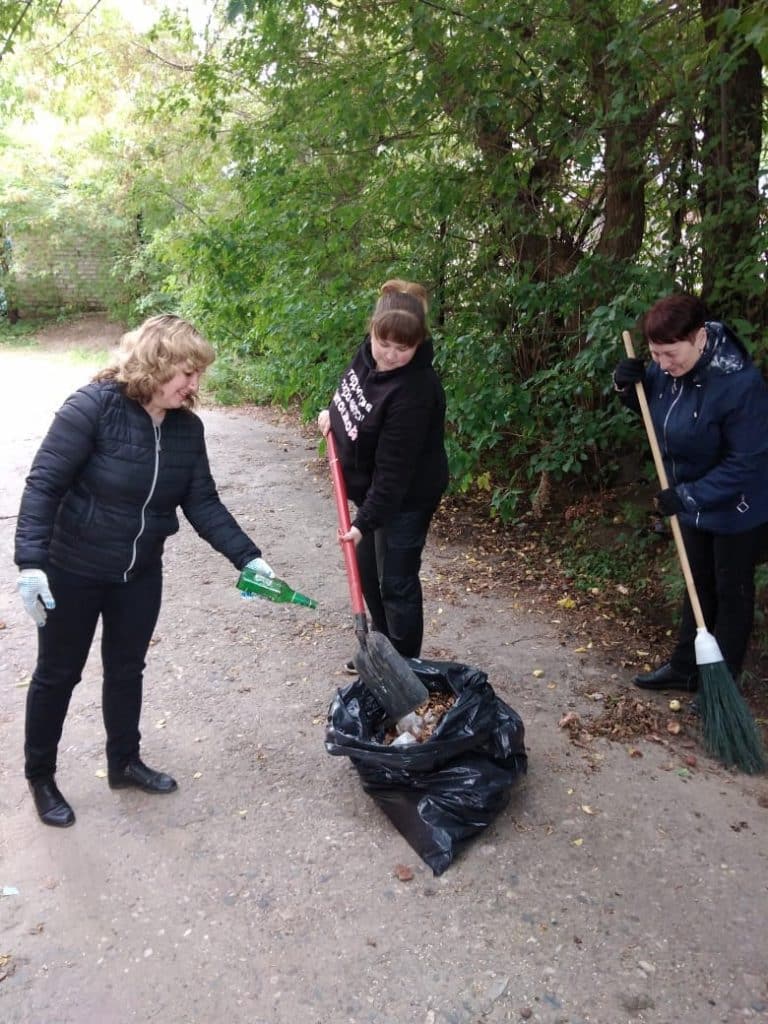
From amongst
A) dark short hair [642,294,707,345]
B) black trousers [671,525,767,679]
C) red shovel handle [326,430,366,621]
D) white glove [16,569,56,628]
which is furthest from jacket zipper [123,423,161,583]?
black trousers [671,525,767,679]

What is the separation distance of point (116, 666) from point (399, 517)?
1.19 metres

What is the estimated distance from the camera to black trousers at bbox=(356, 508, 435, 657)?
10.3ft

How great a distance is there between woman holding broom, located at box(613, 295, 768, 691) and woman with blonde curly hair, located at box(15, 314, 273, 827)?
1669 mm

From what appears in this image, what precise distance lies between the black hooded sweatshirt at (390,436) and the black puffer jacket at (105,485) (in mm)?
669

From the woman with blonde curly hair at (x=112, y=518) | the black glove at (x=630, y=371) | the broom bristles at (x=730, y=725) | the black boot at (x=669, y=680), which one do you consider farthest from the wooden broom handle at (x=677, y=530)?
the woman with blonde curly hair at (x=112, y=518)

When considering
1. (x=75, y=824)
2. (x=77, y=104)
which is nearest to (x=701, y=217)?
(x=75, y=824)

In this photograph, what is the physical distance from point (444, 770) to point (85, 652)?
1273mm

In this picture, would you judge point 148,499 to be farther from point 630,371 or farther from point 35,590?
point 630,371

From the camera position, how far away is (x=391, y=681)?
105 inches

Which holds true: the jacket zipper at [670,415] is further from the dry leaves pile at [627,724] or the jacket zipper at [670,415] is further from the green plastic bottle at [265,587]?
the green plastic bottle at [265,587]

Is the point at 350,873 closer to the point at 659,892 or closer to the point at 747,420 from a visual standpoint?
the point at 659,892

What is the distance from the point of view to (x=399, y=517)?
10.2 ft

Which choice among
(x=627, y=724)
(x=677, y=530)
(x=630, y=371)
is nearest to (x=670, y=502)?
(x=677, y=530)

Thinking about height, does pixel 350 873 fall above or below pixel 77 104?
below
